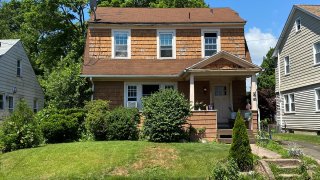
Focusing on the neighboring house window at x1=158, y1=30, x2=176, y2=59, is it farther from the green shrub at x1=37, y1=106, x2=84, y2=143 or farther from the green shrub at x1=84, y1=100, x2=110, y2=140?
the green shrub at x1=37, y1=106, x2=84, y2=143

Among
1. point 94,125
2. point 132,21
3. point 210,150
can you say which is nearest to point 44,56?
point 132,21

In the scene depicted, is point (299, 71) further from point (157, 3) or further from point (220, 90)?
point (157, 3)

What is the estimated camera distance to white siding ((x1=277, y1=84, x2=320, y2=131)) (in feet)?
79.7

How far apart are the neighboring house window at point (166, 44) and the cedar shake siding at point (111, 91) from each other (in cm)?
306

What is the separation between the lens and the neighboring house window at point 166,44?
22562 millimetres

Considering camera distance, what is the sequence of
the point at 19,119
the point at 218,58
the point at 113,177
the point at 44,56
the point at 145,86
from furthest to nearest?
1. the point at 44,56
2. the point at 145,86
3. the point at 218,58
4. the point at 19,119
5. the point at 113,177

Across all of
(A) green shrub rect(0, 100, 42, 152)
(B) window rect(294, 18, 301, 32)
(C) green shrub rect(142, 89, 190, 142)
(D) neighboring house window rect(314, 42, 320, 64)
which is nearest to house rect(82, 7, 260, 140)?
(C) green shrub rect(142, 89, 190, 142)

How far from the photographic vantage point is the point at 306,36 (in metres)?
25.6

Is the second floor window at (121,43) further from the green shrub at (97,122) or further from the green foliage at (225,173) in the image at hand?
the green foliage at (225,173)

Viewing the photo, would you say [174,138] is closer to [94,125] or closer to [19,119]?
[94,125]

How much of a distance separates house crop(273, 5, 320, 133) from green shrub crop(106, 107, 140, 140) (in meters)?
12.5

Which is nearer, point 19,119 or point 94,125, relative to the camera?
point 19,119

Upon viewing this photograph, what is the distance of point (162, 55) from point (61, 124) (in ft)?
25.6

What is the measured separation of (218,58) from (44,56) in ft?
73.3
